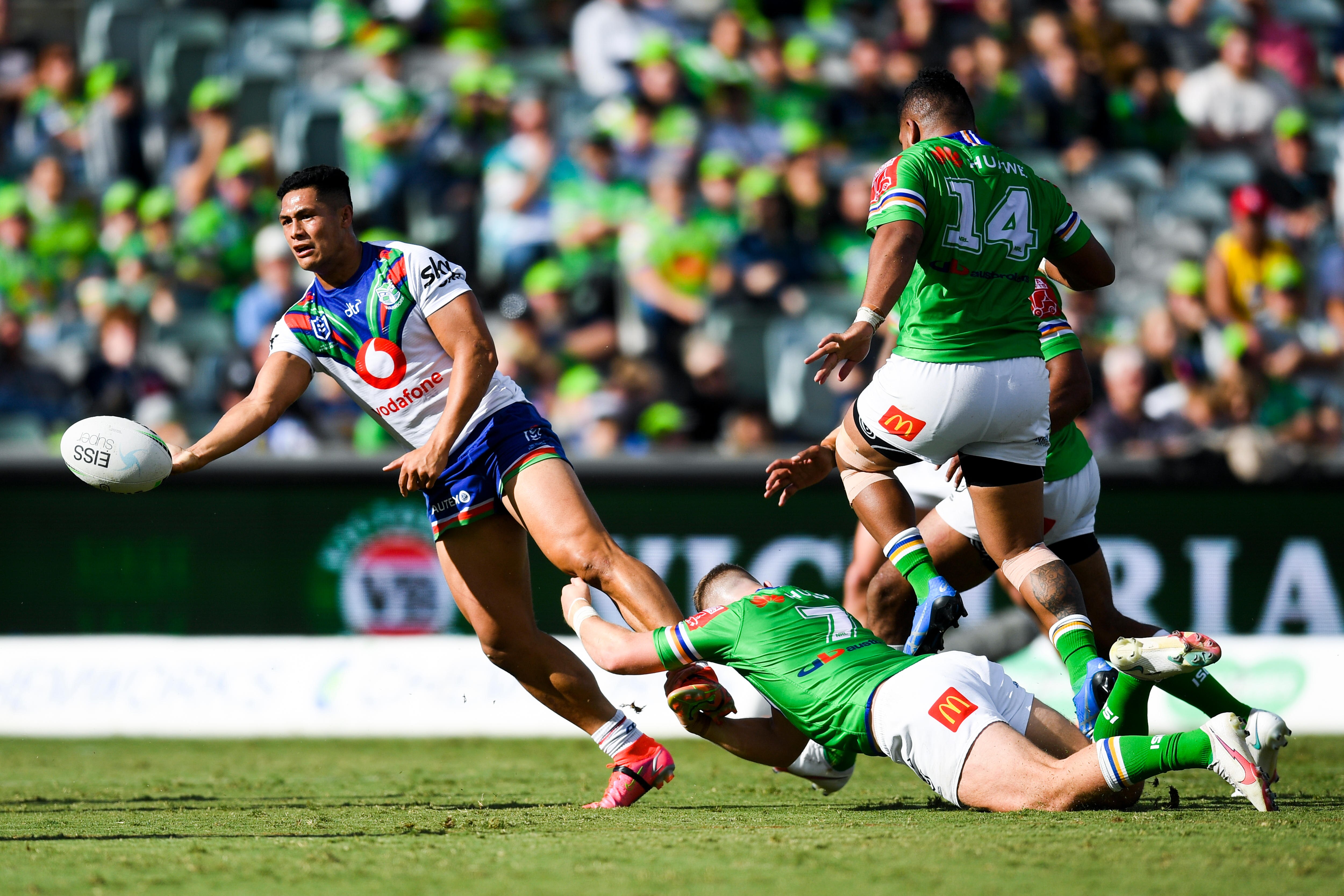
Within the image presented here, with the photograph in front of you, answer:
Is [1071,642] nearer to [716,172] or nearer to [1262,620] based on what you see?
[1262,620]

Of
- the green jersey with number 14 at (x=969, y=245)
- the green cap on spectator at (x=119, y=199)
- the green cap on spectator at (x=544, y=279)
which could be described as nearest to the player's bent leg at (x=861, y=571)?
the green jersey with number 14 at (x=969, y=245)

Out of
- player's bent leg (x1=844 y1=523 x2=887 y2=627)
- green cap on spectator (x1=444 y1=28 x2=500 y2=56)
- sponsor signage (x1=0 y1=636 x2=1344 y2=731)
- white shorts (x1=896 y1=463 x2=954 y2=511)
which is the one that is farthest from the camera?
green cap on spectator (x1=444 y1=28 x2=500 y2=56)

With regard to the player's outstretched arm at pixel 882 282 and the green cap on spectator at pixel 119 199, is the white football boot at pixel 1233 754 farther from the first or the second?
the green cap on spectator at pixel 119 199

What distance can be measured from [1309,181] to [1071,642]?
9259 millimetres

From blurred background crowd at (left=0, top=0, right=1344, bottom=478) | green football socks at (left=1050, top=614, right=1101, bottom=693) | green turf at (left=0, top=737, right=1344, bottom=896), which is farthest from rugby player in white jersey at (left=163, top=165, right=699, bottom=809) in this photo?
blurred background crowd at (left=0, top=0, right=1344, bottom=478)

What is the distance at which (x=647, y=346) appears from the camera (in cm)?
1052

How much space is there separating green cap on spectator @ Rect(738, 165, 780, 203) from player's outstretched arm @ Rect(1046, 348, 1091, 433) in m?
6.02

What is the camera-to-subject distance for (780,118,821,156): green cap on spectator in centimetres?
1216

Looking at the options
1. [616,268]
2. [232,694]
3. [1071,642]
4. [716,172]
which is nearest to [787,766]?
[1071,642]

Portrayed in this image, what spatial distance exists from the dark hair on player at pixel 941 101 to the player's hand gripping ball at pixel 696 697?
83.1 inches

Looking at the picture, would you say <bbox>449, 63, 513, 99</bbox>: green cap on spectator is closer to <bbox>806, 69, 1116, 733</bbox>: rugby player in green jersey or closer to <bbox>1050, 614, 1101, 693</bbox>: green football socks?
<bbox>806, 69, 1116, 733</bbox>: rugby player in green jersey

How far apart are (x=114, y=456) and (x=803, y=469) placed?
8.73ft

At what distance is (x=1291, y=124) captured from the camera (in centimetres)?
1284

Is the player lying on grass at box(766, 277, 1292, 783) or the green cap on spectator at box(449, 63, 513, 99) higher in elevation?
the green cap on spectator at box(449, 63, 513, 99)
